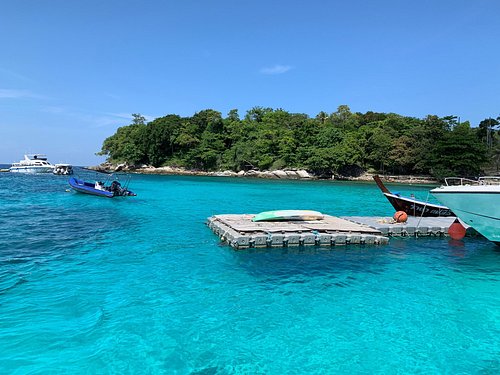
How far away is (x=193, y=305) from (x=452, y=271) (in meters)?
10.1

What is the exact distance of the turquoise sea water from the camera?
7.00m

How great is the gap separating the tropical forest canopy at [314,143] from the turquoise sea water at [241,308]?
56.7m

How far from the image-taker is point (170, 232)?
19.0 meters

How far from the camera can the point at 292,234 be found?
15.8 m

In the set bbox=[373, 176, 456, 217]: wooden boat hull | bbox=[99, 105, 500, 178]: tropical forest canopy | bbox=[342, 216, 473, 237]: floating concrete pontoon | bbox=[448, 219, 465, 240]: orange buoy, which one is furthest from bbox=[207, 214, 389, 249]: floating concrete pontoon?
bbox=[99, 105, 500, 178]: tropical forest canopy

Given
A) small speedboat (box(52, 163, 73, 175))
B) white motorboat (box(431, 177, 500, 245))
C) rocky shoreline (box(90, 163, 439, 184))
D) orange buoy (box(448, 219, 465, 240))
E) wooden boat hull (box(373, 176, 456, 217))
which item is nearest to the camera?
white motorboat (box(431, 177, 500, 245))

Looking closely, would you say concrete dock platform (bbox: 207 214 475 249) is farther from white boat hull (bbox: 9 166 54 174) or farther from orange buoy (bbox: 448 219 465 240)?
white boat hull (bbox: 9 166 54 174)

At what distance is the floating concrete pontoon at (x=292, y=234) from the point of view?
15422 millimetres

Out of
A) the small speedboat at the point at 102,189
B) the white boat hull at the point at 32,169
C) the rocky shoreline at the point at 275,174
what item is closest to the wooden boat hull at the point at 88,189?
the small speedboat at the point at 102,189

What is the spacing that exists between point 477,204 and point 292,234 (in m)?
8.10

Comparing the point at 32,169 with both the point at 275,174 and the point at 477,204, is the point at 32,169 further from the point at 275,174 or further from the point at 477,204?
the point at 477,204

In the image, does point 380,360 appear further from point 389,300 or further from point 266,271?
point 266,271

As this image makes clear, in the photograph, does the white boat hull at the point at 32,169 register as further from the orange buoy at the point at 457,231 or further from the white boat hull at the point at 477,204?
the white boat hull at the point at 477,204

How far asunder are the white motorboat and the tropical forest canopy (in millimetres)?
53517
